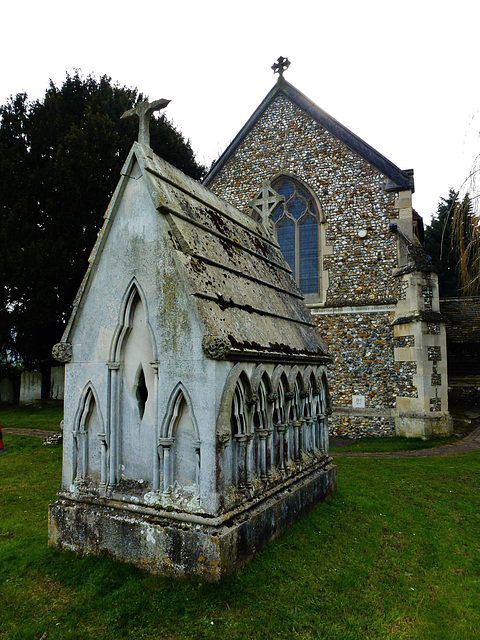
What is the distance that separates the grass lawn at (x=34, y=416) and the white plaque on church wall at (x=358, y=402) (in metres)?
9.99

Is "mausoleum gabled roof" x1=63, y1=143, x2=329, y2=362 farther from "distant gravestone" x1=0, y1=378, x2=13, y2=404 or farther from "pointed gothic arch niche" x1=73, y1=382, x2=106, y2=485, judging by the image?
"distant gravestone" x1=0, y1=378, x2=13, y2=404

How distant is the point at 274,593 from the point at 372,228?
13.1 meters

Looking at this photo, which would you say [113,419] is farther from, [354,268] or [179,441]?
[354,268]

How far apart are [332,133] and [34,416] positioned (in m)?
15.6

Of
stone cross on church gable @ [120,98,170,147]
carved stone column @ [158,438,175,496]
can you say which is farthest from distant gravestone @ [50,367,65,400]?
carved stone column @ [158,438,175,496]

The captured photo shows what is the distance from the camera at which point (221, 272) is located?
199 inches

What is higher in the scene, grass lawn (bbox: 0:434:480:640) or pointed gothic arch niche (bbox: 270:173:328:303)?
pointed gothic arch niche (bbox: 270:173:328:303)

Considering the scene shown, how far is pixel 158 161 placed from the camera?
17.0 ft

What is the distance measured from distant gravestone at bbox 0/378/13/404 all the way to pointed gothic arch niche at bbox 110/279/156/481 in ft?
65.6

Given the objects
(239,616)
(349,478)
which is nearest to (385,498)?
(349,478)

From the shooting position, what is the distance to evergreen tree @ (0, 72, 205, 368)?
18531mm

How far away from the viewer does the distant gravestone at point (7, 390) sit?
21.9 meters

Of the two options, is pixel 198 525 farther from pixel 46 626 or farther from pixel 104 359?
pixel 104 359

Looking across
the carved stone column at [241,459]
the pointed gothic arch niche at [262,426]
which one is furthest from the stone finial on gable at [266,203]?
the carved stone column at [241,459]
